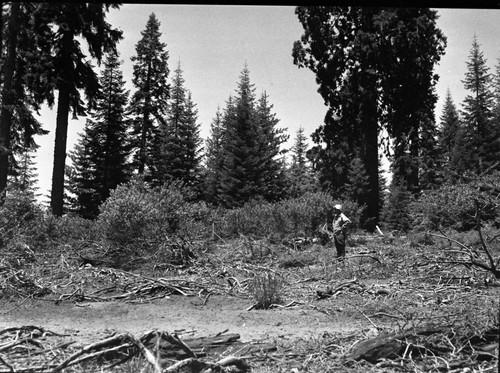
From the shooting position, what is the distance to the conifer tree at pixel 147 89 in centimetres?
2992

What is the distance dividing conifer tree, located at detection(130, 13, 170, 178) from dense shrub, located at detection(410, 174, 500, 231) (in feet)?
67.0

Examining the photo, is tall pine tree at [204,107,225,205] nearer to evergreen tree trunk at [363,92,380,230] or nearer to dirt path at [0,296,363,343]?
evergreen tree trunk at [363,92,380,230]

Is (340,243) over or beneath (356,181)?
beneath

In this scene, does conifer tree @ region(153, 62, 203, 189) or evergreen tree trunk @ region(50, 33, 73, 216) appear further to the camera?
conifer tree @ region(153, 62, 203, 189)

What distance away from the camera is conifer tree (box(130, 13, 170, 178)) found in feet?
98.2

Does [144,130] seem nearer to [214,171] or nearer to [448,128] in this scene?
[214,171]

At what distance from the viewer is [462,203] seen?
9.85 meters

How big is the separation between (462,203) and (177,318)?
6.85 meters

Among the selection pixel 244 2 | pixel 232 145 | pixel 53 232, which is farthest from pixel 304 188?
pixel 244 2

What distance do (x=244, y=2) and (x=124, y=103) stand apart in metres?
28.3

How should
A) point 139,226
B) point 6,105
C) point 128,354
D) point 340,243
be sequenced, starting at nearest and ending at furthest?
1. point 128,354
2. point 139,226
3. point 340,243
4. point 6,105

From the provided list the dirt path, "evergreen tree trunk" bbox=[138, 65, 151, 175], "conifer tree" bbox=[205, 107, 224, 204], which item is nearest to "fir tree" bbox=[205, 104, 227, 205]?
"conifer tree" bbox=[205, 107, 224, 204]

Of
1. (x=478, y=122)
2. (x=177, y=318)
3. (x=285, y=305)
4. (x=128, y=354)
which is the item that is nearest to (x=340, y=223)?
(x=285, y=305)

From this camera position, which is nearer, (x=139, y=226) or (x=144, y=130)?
(x=139, y=226)
